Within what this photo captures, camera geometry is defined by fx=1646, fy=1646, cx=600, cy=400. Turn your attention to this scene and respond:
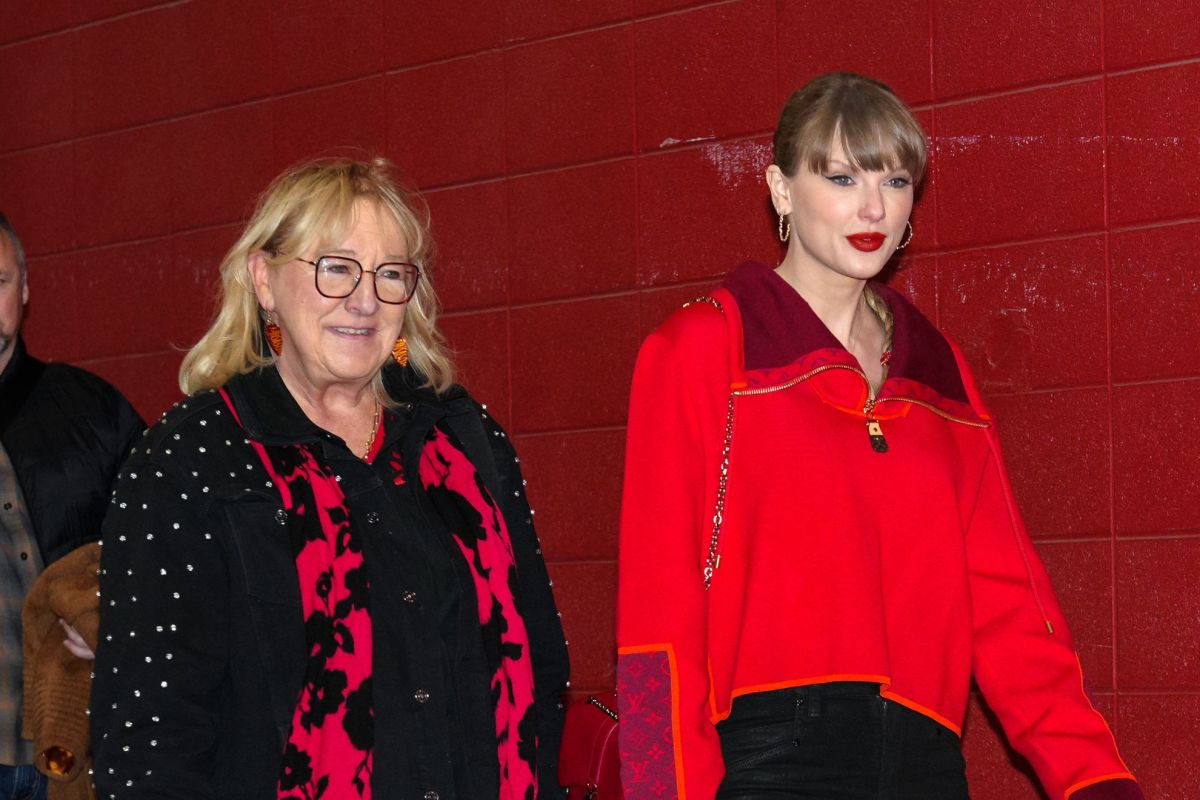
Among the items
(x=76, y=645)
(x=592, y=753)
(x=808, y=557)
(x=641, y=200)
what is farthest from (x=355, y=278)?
(x=641, y=200)

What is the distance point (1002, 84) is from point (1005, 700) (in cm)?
158

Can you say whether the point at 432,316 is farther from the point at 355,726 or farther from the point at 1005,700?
the point at 1005,700

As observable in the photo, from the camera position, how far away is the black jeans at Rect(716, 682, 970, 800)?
2361mm

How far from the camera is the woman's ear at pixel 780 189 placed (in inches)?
106

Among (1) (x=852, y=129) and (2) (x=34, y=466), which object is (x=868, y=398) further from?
(2) (x=34, y=466)

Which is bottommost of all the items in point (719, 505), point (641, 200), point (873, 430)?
point (719, 505)

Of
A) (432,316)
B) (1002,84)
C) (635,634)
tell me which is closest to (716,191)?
(1002,84)

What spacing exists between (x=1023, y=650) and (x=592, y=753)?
0.91m

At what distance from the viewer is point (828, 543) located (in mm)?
2447

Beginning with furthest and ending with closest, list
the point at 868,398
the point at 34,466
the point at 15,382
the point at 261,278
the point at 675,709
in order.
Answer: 1. the point at 15,382
2. the point at 34,466
3. the point at 868,398
4. the point at 261,278
5. the point at 675,709

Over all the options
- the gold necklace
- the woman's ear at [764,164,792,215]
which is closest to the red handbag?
the gold necklace

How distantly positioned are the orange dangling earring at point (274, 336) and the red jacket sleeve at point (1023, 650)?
1147mm

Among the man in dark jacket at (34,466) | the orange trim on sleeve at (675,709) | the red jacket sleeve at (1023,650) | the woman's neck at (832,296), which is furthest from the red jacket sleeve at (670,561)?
the man in dark jacket at (34,466)

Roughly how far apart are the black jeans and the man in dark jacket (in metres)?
1.54
